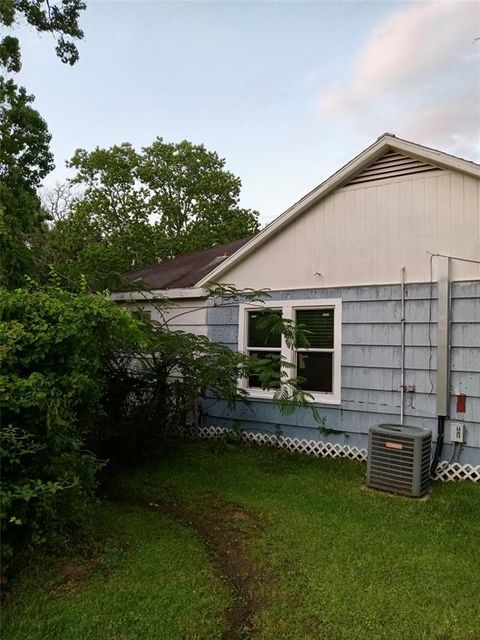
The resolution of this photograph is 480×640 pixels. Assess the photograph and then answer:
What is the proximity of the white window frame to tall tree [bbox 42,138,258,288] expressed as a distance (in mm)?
15917

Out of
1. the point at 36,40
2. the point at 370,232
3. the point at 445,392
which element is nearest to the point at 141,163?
the point at 36,40

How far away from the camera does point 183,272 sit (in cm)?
1021

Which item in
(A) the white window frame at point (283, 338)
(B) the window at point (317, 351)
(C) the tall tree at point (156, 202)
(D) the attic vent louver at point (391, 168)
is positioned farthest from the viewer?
(C) the tall tree at point (156, 202)

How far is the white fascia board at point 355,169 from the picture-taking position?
5.82 m

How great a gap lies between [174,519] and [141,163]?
2291cm

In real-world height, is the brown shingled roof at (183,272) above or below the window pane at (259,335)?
above

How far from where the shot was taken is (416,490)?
17.0 ft

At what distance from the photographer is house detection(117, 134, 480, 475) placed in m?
5.82

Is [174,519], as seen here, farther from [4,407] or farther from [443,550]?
[443,550]

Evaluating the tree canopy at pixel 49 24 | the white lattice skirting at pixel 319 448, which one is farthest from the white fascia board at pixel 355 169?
the tree canopy at pixel 49 24

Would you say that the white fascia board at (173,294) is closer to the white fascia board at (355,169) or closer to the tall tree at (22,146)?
the white fascia board at (355,169)

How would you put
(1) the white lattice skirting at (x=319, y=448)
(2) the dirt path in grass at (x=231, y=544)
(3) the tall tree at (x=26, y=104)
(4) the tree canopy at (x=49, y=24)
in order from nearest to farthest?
(2) the dirt path in grass at (x=231, y=544) < (1) the white lattice skirting at (x=319, y=448) < (3) the tall tree at (x=26, y=104) < (4) the tree canopy at (x=49, y=24)

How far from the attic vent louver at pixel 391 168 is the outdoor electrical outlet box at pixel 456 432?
3281 millimetres

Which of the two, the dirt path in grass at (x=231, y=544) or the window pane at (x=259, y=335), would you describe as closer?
the dirt path in grass at (x=231, y=544)
